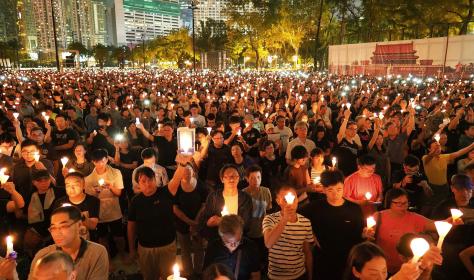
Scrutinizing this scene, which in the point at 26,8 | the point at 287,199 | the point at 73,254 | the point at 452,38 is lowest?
the point at 73,254

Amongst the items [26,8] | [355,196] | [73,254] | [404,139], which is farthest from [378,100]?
[26,8]

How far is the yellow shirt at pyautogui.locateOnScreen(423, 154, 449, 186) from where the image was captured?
5855 millimetres

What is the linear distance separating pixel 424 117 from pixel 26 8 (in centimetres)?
18973

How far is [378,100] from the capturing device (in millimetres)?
12008

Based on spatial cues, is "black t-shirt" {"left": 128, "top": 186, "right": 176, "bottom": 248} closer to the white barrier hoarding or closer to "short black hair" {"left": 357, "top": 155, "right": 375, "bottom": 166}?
"short black hair" {"left": 357, "top": 155, "right": 375, "bottom": 166}

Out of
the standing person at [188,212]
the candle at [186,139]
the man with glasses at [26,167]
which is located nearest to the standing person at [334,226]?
the standing person at [188,212]

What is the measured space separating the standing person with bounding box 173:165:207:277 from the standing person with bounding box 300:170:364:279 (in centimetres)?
150

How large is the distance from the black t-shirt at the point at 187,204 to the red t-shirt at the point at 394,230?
86.1 inches

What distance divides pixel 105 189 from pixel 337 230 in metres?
3.02

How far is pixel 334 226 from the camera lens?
3.92 m

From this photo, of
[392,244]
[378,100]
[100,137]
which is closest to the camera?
[392,244]

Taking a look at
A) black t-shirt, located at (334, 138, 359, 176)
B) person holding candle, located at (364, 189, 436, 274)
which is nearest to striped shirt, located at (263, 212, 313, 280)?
person holding candle, located at (364, 189, 436, 274)

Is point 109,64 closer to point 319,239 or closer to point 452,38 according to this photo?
point 452,38

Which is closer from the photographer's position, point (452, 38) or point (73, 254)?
point (73, 254)
